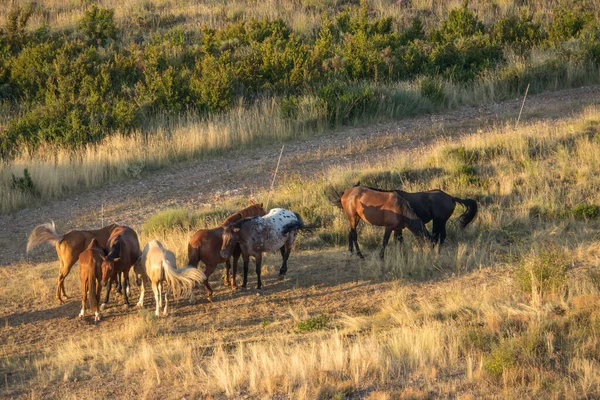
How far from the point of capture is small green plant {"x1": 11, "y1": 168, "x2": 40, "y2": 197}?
1548cm

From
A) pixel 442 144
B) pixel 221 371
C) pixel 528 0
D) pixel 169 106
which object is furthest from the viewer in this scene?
pixel 528 0

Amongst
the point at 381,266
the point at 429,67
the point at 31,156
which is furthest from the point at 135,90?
the point at 381,266

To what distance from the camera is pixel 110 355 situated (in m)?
8.88

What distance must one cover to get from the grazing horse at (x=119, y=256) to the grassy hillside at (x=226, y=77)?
5.60m

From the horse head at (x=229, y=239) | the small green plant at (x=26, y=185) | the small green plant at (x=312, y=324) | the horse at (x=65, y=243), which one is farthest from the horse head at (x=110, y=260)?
the small green plant at (x=26, y=185)

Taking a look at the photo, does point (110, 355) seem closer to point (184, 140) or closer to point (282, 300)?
point (282, 300)

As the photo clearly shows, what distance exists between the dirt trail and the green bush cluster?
4.57ft

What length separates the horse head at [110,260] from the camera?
9.86m

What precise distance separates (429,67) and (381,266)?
1257 centimetres

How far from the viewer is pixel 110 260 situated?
9898 millimetres

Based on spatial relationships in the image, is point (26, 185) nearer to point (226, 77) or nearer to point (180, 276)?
point (226, 77)

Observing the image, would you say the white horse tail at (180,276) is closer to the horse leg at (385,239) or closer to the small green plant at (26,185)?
the horse leg at (385,239)

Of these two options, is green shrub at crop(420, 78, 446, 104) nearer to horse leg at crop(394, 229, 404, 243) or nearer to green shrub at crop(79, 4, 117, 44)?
horse leg at crop(394, 229, 404, 243)

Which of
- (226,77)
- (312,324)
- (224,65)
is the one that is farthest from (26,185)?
(312,324)
